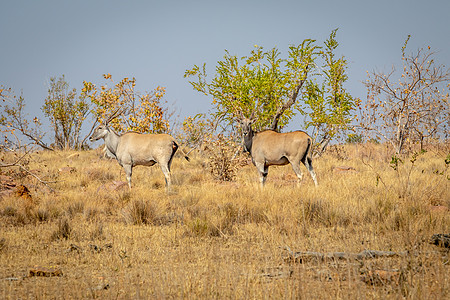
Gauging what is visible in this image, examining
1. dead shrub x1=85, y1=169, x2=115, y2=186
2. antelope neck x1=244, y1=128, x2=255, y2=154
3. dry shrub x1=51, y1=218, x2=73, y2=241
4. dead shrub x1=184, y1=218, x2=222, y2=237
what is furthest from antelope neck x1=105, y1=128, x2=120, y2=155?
dead shrub x1=184, y1=218, x2=222, y2=237

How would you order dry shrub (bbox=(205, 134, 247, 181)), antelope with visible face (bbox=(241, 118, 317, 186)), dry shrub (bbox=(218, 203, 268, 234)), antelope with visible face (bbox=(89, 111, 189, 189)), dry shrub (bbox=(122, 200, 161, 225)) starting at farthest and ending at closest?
dry shrub (bbox=(205, 134, 247, 181)) → antelope with visible face (bbox=(89, 111, 189, 189)) → antelope with visible face (bbox=(241, 118, 317, 186)) → dry shrub (bbox=(122, 200, 161, 225)) → dry shrub (bbox=(218, 203, 268, 234))

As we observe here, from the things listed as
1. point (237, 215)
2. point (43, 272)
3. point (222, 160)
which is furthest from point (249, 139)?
point (43, 272)

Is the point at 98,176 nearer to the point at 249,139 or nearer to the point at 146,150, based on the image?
the point at 146,150

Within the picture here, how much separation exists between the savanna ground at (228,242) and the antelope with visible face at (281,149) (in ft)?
3.34

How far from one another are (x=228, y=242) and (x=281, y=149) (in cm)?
607

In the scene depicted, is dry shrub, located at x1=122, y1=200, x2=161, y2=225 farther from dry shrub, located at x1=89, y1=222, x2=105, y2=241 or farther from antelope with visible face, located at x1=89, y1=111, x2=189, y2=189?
antelope with visible face, located at x1=89, y1=111, x2=189, y2=189

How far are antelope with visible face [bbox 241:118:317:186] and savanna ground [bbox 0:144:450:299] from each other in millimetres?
1019

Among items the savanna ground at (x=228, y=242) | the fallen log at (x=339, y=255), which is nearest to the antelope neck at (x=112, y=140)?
the savanna ground at (x=228, y=242)

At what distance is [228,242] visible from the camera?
761cm

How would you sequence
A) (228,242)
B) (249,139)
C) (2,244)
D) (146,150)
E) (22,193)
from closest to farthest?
(2,244), (228,242), (22,193), (249,139), (146,150)

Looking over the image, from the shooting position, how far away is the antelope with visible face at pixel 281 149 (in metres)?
13.0

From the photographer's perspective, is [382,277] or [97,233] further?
[97,233]

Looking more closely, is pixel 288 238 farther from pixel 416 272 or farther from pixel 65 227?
pixel 65 227

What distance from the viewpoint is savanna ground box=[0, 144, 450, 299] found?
4.86 metres
